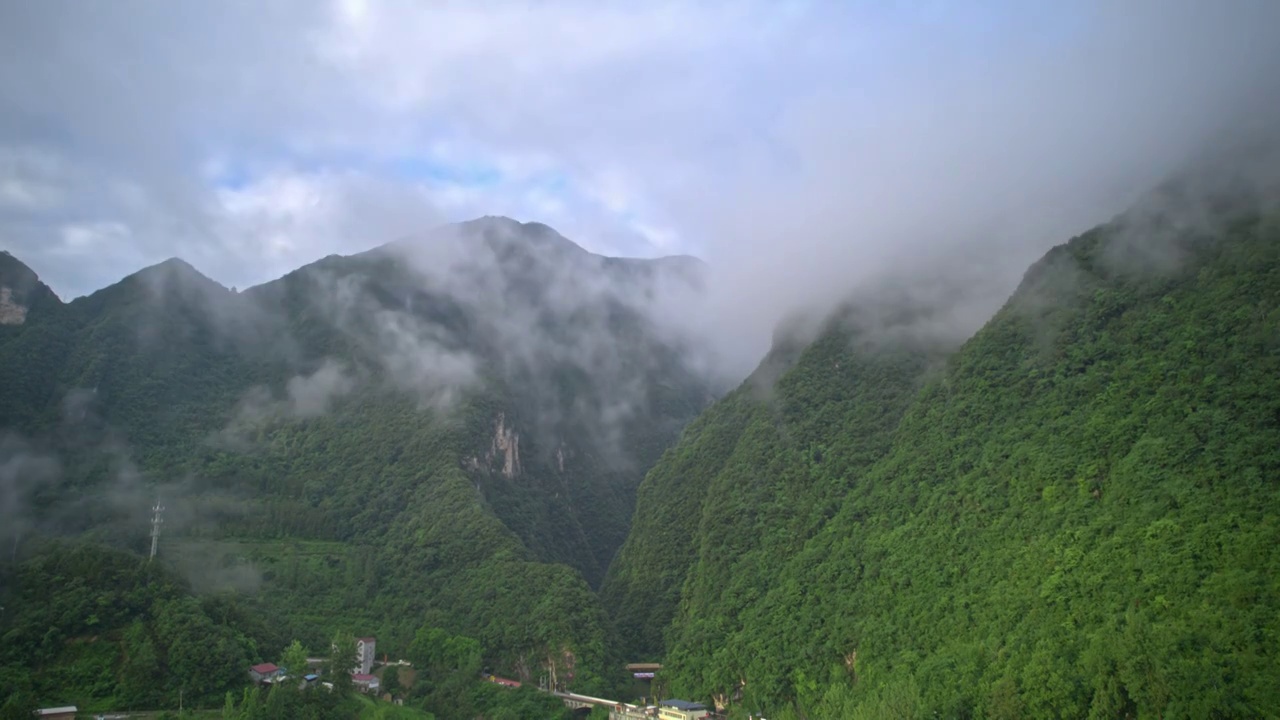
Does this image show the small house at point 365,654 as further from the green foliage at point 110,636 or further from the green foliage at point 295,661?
the green foliage at point 110,636

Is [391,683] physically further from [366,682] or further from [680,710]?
[680,710]

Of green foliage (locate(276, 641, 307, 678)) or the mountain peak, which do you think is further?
the mountain peak

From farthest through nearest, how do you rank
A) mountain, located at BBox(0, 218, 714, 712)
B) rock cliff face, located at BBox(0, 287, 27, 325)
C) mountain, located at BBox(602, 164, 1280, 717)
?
rock cliff face, located at BBox(0, 287, 27, 325), mountain, located at BBox(0, 218, 714, 712), mountain, located at BBox(602, 164, 1280, 717)

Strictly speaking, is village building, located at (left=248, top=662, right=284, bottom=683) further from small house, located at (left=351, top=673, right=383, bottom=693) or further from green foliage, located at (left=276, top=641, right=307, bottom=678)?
small house, located at (left=351, top=673, right=383, bottom=693)

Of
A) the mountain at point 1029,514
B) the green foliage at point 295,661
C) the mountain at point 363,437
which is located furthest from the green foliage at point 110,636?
the mountain at point 1029,514

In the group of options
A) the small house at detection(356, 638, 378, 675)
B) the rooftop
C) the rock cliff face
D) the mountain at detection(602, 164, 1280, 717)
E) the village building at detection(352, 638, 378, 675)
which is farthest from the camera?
the rock cliff face

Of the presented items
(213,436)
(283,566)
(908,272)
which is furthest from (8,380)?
(908,272)

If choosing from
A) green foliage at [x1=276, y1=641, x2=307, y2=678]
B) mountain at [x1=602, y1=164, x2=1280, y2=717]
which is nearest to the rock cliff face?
green foliage at [x1=276, y1=641, x2=307, y2=678]
